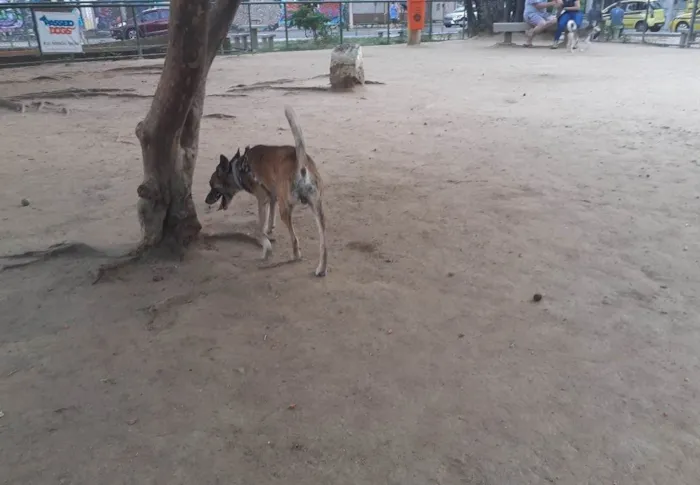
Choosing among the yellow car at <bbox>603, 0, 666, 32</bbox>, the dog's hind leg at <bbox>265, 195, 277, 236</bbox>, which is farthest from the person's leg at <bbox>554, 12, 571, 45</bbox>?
the dog's hind leg at <bbox>265, 195, 277, 236</bbox>

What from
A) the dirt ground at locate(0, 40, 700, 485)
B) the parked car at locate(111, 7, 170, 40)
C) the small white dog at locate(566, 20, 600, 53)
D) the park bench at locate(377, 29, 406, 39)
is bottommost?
the dirt ground at locate(0, 40, 700, 485)

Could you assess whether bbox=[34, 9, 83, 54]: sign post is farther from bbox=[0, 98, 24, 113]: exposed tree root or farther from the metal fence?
bbox=[0, 98, 24, 113]: exposed tree root

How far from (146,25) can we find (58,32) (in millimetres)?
5839

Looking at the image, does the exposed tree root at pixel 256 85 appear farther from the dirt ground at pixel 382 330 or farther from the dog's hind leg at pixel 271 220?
→ the dog's hind leg at pixel 271 220

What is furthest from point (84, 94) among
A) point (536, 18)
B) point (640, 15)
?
point (640, 15)

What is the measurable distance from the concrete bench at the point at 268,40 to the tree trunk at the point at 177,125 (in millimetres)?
19611

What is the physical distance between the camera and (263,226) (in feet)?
15.5

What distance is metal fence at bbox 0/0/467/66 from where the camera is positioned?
681 inches

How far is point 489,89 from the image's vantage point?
A: 1230cm

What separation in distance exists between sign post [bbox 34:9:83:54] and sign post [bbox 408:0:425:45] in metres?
12.2

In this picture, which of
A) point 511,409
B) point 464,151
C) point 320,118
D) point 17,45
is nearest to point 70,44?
point 17,45

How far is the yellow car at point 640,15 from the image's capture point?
28.5 metres

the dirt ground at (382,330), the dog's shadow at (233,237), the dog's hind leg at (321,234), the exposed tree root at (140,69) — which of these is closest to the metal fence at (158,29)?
the exposed tree root at (140,69)

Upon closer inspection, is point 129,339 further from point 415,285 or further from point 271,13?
point 271,13
